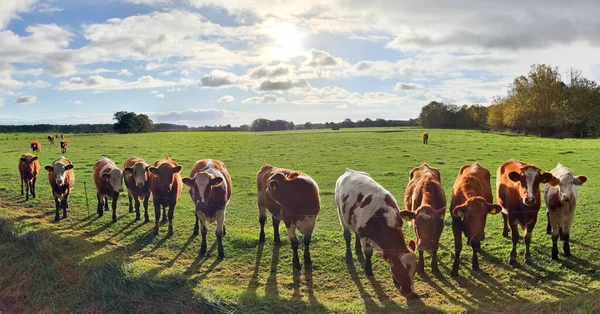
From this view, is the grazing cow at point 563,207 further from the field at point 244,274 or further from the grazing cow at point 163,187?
the grazing cow at point 163,187

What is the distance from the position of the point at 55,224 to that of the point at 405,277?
10.3 meters

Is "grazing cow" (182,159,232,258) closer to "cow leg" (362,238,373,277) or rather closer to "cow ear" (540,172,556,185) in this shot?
"cow leg" (362,238,373,277)

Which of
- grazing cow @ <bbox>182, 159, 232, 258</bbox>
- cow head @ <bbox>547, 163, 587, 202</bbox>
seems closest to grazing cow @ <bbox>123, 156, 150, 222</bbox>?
grazing cow @ <bbox>182, 159, 232, 258</bbox>

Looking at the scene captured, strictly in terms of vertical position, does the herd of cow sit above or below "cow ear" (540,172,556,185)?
below

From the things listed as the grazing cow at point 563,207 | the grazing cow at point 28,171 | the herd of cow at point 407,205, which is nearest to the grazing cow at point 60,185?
the grazing cow at point 28,171

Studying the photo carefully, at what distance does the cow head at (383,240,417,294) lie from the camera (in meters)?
6.52

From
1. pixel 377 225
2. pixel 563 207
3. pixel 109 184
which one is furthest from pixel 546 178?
pixel 109 184

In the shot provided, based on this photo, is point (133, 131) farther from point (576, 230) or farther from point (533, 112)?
point (576, 230)

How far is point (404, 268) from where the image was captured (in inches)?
257

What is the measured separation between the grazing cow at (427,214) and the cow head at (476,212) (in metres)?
0.35

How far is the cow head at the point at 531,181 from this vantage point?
790 centimetres

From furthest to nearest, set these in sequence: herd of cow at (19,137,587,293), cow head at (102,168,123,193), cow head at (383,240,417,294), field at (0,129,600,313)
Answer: cow head at (102,168,123,193) → herd of cow at (19,137,587,293) → field at (0,129,600,313) → cow head at (383,240,417,294)

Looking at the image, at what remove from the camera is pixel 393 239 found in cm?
681

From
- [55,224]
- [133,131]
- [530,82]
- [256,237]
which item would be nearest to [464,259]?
[256,237]
